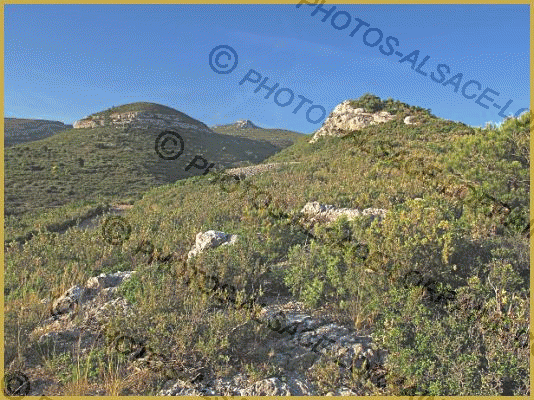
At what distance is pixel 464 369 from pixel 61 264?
809 cm

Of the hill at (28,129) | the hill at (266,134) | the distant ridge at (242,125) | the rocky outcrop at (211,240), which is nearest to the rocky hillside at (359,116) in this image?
the hill at (266,134)

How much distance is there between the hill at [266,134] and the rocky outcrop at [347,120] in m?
5.78

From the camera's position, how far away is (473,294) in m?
5.35

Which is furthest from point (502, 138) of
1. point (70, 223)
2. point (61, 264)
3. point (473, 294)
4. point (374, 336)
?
point (70, 223)

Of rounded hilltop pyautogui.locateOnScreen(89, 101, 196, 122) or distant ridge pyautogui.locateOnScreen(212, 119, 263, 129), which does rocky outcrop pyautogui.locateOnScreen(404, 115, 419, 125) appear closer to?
rounded hilltop pyautogui.locateOnScreen(89, 101, 196, 122)

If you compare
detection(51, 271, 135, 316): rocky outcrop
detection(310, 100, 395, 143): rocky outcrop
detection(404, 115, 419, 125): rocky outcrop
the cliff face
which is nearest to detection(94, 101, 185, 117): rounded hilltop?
the cliff face

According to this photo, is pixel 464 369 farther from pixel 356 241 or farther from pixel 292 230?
pixel 292 230

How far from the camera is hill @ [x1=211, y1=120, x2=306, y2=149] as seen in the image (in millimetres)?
84787

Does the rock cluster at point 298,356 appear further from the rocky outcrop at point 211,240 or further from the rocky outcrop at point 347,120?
the rocky outcrop at point 347,120
